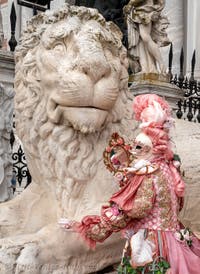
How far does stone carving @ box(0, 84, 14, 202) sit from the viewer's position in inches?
184

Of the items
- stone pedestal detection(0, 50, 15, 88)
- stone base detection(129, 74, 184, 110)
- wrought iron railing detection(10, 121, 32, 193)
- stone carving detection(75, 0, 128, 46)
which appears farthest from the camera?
stone carving detection(75, 0, 128, 46)

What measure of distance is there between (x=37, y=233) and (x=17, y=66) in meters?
0.89

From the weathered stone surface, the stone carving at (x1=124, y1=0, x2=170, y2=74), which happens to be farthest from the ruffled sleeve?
the stone carving at (x1=124, y1=0, x2=170, y2=74)

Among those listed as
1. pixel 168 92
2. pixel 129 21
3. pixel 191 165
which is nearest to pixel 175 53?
pixel 129 21

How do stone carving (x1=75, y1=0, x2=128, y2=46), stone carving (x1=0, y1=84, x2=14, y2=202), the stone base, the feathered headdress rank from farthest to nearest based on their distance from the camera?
stone carving (x1=75, y1=0, x2=128, y2=46) → the stone base → stone carving (x1=0, y1=84, x2=14, y2=202) → the feathered headdress

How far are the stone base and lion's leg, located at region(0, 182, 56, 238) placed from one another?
4.10 m

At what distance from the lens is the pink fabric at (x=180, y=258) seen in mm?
2428

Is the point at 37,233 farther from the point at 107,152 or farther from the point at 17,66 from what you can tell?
the point at 17,66

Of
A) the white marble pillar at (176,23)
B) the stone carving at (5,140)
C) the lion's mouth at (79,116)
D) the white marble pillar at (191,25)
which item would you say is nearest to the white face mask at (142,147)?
Answer: the lion's mouth at (79,116)

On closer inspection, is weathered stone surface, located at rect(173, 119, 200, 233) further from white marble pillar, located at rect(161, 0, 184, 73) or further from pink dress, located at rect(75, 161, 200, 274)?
white marble pillar, located at rect(161, 0, 184, 73)

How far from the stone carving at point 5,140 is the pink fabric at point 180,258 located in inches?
95.2

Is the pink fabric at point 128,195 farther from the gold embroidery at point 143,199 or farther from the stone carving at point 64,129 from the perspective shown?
the stone carving at point 64,129

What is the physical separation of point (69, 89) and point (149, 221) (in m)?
0.71

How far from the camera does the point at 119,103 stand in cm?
284
